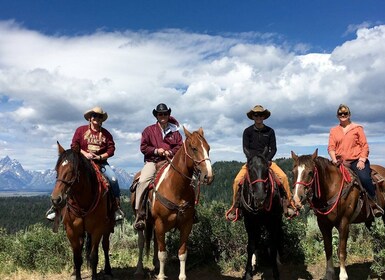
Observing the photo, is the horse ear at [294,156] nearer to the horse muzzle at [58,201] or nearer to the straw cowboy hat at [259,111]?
the straw cowboy hat at [259,111]

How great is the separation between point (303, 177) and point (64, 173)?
403 centimetres

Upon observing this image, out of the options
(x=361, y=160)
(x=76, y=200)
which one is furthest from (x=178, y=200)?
(x=361, y=160)

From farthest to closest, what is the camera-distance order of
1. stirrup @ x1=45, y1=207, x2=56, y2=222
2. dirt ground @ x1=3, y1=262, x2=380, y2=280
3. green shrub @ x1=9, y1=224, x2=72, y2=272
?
green shrub @ x1=9, y1=224, x2=72, y2=272 → dirt ground @ x1=3, y1=262, x2=380, y2=280 → stirrup @ x1=45, y1=207, x2=56, y2=222

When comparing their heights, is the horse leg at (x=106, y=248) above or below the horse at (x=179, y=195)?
below

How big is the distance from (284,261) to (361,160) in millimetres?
3510

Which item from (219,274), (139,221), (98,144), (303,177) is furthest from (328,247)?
(98,144)

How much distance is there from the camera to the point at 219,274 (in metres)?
9.06

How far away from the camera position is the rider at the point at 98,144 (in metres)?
7.77

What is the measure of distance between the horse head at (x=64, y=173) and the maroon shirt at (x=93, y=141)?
1.36 meters

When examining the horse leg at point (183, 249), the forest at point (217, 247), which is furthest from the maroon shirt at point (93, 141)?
the forest at point (217, 247)

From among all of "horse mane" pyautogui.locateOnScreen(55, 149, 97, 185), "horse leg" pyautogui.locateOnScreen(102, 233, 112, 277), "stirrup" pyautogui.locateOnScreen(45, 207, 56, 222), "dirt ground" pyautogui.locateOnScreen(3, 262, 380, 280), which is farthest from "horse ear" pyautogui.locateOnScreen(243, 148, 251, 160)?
"stirrup" pyautogui.locateOnScreen(45, 207, 56, 222)

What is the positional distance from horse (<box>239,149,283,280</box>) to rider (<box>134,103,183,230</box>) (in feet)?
5.30

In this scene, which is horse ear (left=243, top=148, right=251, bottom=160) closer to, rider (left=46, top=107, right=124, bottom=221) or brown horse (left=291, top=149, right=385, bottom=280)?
brown horse (left=291, top=149, right=385, bottom=280)

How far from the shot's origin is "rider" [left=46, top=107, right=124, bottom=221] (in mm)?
7773
